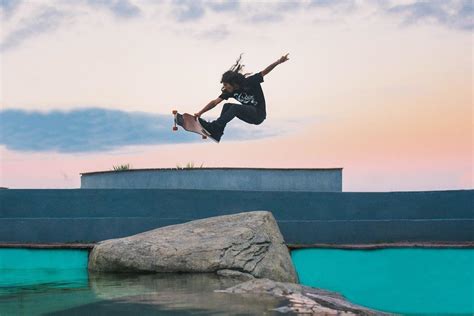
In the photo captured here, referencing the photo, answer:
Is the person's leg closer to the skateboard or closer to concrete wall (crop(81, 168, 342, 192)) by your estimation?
the skateboard

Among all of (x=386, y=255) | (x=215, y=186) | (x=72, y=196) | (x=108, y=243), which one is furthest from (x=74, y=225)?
(x=386, y=255)

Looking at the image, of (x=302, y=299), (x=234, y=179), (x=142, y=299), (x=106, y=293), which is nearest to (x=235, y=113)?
(x=234, y=179)

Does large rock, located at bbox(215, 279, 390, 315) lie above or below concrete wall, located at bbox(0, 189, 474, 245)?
below

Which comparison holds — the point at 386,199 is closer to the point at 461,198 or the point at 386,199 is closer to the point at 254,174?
the point at 461,198

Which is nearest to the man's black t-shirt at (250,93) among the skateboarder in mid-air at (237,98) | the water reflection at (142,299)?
the skateboarder in mid-air at (237,98)

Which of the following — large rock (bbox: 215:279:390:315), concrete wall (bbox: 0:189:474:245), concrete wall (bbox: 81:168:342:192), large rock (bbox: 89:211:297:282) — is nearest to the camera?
large rock (bbox: 215:279:390:315)

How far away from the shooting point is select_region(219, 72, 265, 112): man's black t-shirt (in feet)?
56.3

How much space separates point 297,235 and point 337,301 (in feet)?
20.2

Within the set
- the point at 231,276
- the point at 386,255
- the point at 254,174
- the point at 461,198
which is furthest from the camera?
the point at 254,174

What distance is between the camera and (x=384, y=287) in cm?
1282

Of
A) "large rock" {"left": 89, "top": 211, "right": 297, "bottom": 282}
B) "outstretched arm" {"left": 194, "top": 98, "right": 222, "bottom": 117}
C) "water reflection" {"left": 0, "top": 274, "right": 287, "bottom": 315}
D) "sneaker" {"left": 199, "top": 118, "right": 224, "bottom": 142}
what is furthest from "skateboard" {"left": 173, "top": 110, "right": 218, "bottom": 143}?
"water reflection" {"left": 0, "top": 274, "right": 287, "bottom": 315}

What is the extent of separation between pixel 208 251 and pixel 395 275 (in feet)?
13.8

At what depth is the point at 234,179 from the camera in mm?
17484

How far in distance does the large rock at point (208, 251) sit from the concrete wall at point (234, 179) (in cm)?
584
